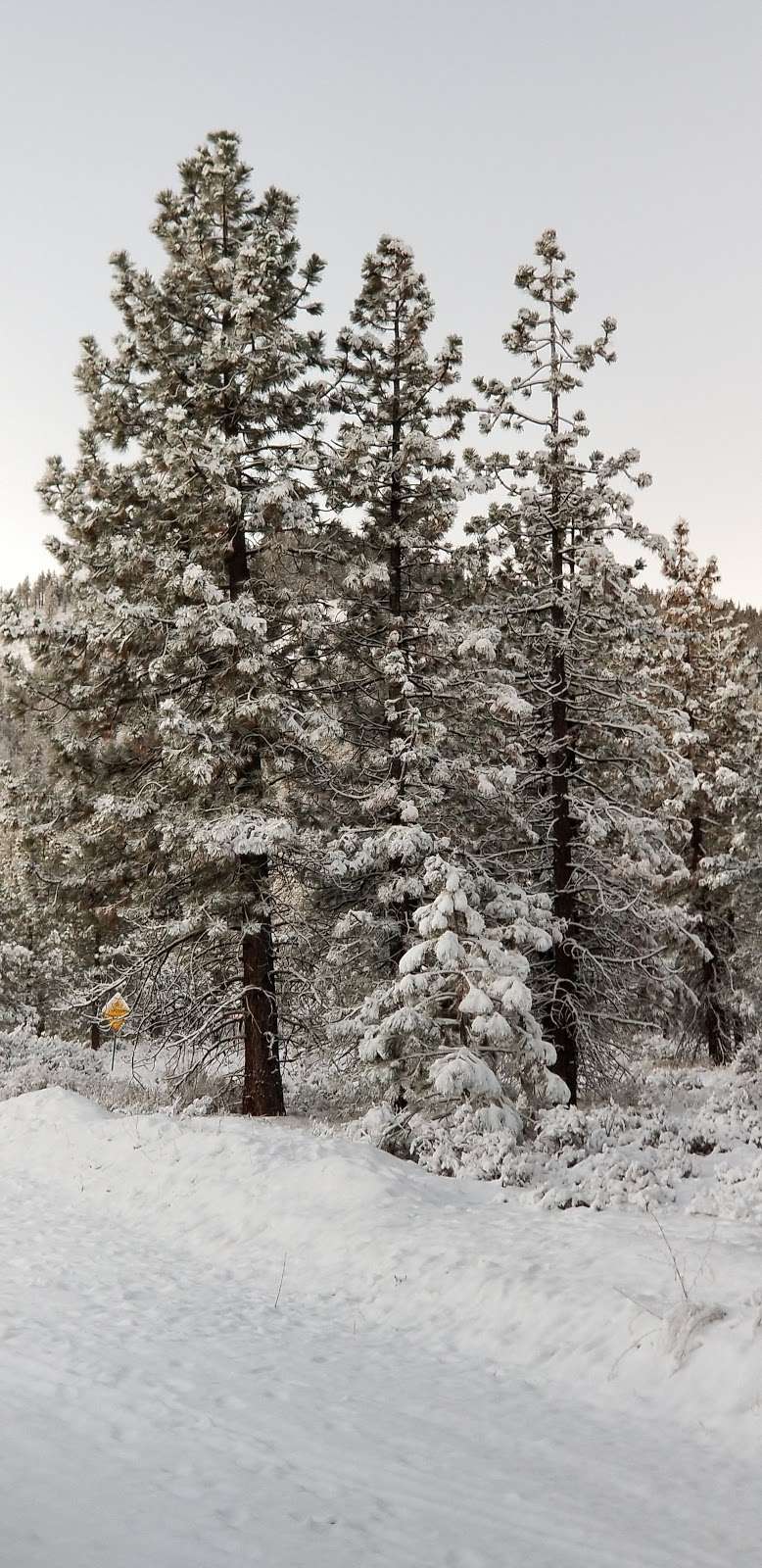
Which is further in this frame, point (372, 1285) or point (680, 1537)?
point (372, 1285)

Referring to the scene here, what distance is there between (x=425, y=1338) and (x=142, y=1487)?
2.80 metres

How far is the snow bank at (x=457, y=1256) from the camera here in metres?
5.71

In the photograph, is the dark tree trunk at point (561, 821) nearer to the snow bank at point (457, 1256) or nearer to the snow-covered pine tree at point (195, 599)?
the snow-covered pine tree at point (195, 599)

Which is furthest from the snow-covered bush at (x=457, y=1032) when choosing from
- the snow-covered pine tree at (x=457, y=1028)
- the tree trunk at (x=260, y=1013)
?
the tree trunk at (x=260, y=1013)

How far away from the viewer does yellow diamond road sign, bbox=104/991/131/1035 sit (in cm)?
1586

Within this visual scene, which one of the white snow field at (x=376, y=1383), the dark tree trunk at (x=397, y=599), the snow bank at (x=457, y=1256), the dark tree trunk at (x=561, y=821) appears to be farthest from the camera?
the dark tree trunk at (x=561, y=821)

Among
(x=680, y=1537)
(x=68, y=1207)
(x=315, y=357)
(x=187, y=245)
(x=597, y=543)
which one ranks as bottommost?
(x=68, y=1207)

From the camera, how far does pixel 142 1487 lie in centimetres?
427

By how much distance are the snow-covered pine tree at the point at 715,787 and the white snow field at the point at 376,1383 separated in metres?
16.8

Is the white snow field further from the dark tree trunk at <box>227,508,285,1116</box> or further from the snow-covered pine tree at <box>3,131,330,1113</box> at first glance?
the snow-covered pine tree at <box>3,131,330,1113</box>

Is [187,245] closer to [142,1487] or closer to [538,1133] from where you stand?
[538,1133]

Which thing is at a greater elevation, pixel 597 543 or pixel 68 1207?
pixel 597 543

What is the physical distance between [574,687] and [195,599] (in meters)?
7.07

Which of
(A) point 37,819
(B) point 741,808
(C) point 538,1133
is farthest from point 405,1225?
(B) point 741,808
